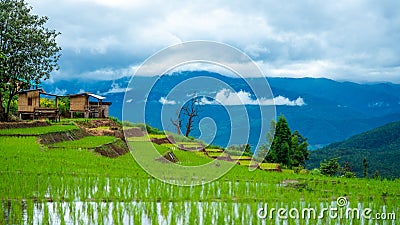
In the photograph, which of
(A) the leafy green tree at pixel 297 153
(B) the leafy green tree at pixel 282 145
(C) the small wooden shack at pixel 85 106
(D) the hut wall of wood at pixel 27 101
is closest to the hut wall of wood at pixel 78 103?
(C) the small wooden shack at pixel 85 106

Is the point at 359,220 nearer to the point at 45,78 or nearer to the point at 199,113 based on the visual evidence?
the point at 45,78

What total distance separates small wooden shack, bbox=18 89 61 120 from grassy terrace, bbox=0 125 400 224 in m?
12.4

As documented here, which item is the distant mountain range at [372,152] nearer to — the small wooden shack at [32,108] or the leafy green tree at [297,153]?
the leafy green tree at [297,153]

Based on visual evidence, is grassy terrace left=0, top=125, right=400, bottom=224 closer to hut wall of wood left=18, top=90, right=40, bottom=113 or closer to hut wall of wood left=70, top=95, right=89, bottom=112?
hut wall of wood left=18, top=90, right=40, bottom=113

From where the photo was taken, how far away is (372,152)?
61875mm

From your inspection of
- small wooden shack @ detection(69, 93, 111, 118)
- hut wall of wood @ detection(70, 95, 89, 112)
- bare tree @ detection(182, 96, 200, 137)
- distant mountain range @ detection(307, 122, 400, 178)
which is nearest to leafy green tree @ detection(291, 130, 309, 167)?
bare tree @ detection(182, 96, 200, 137)

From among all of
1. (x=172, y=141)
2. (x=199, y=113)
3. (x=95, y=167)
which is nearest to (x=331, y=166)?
(x=172, y=141)

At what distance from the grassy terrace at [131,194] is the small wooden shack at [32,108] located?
12352mm

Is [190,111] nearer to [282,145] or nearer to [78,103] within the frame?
[282,145]

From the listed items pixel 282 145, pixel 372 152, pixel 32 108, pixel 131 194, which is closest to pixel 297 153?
pixel 282 145

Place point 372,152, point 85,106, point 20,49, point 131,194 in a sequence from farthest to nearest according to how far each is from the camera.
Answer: point 372,152 < point 85,106 < point 20,49 < point 131,194

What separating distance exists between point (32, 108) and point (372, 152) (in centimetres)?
4679

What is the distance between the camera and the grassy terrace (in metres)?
7.46

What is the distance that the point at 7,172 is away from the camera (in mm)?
10359
